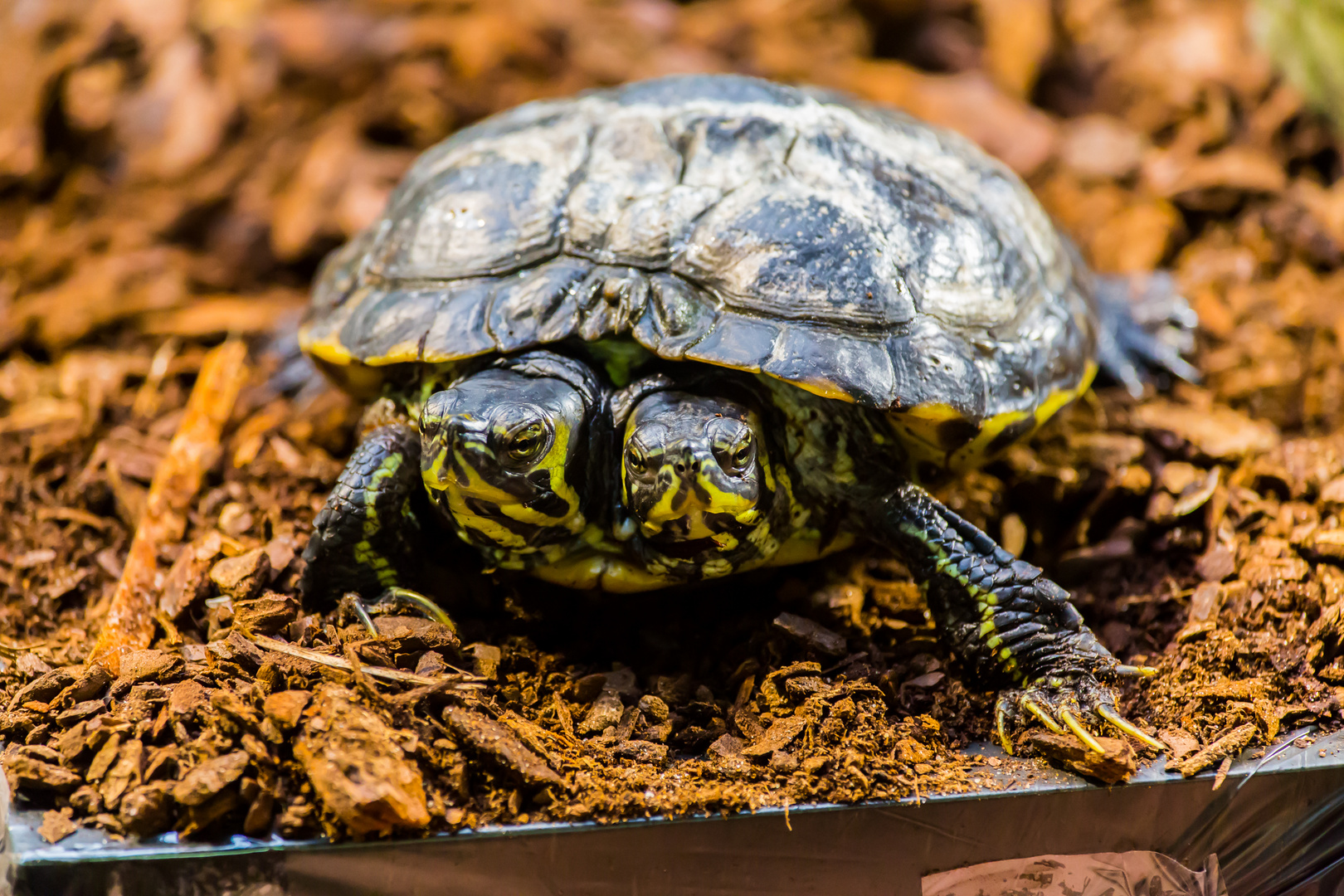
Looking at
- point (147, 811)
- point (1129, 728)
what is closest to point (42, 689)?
point (147, 811)

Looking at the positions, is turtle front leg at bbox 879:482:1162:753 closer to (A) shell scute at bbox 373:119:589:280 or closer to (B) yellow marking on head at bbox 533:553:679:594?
(B) yellow marking on head at bbox 533:553:679:594

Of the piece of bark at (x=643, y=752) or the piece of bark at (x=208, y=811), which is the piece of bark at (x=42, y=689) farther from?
the piece of bark at (x=643, y=752)

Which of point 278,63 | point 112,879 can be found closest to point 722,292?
point 112,879

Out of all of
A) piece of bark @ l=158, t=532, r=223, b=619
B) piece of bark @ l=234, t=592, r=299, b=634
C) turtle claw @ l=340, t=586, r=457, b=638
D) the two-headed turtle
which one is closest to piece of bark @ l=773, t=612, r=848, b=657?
the two-headed turtle

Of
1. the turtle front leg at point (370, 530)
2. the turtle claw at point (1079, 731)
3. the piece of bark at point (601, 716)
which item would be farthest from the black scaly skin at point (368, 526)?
the turtle claw at point (1079, 731)

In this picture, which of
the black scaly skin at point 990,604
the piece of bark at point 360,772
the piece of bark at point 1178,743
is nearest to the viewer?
the piece of bark at point 360,772
